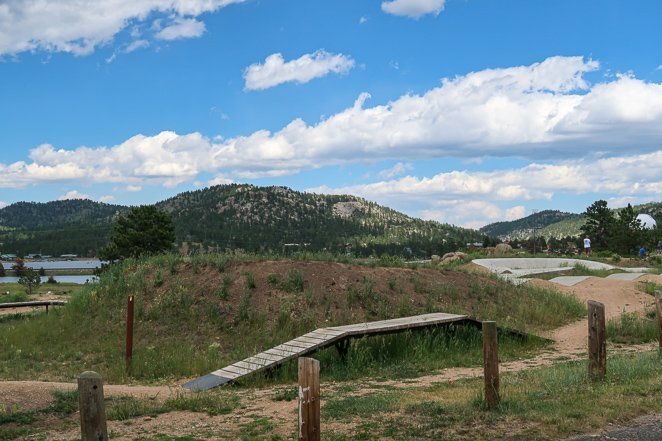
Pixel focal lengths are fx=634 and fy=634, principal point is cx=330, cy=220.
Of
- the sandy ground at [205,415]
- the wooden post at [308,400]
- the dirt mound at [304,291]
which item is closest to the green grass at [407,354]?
the sandy ground at [205,415]

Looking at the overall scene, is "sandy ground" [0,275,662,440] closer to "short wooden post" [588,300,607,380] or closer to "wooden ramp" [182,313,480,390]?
"wooden ramp" [182,313,480,390]

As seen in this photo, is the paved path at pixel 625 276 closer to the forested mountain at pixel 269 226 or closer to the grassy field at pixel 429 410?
the grassy field at pixel 429 410

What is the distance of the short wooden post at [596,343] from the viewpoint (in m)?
8.91

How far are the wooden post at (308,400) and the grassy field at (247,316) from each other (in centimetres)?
562

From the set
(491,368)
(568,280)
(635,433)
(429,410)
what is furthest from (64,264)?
(635,433)

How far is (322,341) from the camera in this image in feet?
38.0

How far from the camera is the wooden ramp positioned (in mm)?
10812

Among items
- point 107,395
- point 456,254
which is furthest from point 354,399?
point 456,254

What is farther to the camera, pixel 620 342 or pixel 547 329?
pixel 547 329

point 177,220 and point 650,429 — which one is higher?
point 177,220

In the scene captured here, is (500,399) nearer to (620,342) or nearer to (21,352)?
(620,342)

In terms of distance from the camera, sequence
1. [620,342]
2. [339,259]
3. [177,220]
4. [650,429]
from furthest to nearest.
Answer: [177,220], [339,259], [620,342], [650,429]

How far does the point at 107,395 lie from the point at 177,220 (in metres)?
139

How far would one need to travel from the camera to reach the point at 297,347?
456 inches
